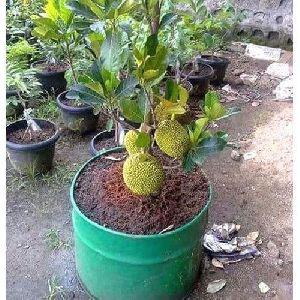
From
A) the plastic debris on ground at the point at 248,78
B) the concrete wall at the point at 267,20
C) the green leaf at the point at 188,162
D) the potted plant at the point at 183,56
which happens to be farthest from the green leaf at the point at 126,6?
the concrete wall at the point at 267,20

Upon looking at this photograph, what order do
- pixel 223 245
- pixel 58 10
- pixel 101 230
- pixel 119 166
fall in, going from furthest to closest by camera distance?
pixel 58 10
pixel 223 245
pixel 119 166
pixel 101 230

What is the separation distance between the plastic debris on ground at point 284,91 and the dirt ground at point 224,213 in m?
0.23

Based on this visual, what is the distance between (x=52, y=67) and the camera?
3.34m

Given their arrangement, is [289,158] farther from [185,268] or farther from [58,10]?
[58,10]

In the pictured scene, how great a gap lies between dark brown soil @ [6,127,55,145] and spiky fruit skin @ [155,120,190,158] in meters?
1.22

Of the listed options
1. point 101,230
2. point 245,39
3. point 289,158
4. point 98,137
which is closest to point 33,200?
point 98,137

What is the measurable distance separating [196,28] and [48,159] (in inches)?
57.0

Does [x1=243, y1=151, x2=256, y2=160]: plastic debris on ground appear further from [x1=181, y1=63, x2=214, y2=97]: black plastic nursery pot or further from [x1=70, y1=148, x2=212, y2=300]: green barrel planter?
[x1=70, y1=148, x2=212, y2=300]: green barrel planter

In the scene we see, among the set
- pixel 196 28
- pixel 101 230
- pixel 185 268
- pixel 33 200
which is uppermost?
pixel 196 28

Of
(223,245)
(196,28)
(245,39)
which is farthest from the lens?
(245,39)

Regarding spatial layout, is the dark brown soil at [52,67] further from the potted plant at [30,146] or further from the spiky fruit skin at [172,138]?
the spiky fruit skin at [172,138]

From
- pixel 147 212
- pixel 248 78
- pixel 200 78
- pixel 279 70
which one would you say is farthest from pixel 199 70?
pixel 147 212

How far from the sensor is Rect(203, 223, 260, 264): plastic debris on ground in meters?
1.98

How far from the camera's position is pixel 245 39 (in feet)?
15.5
